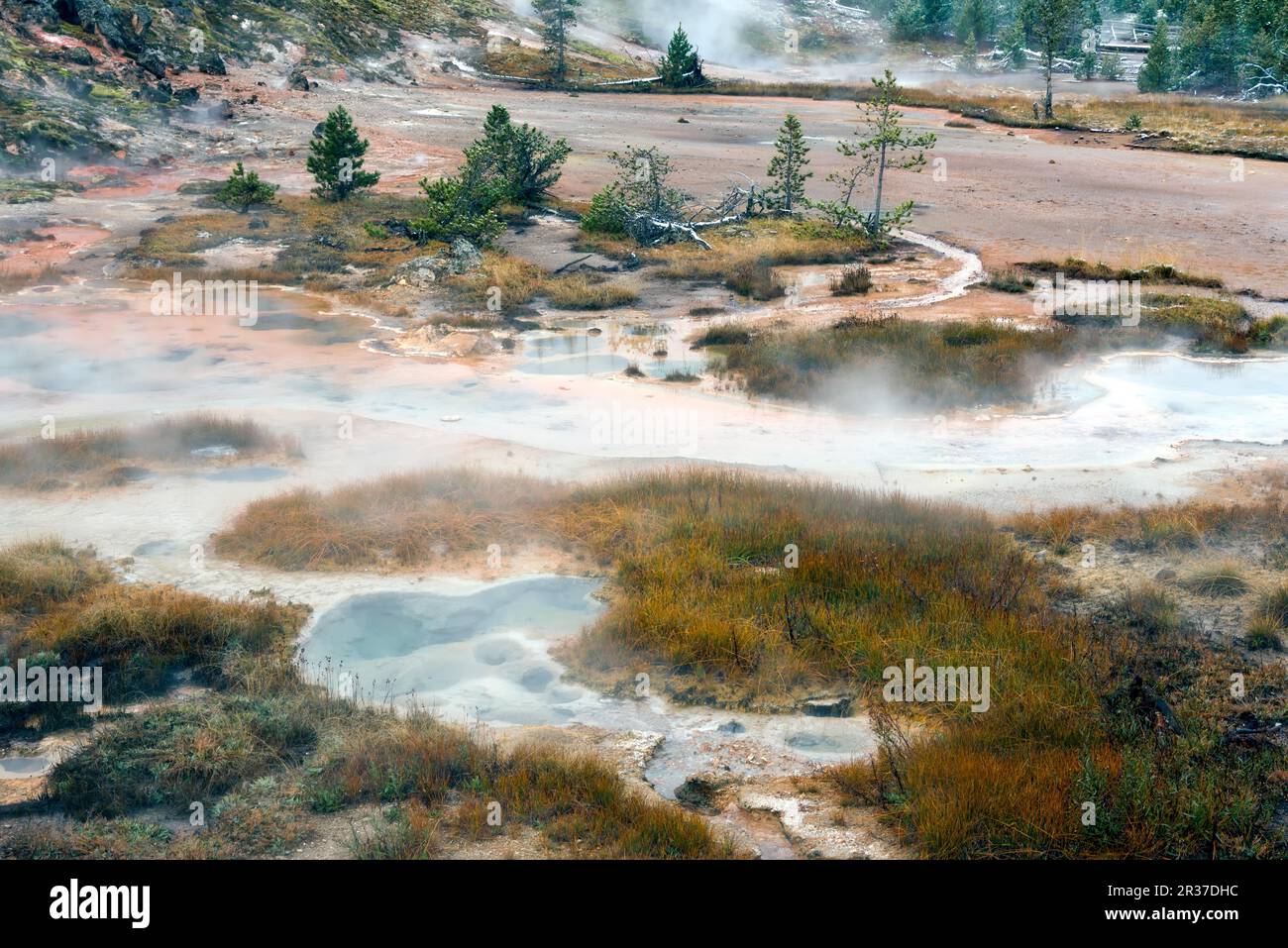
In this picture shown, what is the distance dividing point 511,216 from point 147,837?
25506mm

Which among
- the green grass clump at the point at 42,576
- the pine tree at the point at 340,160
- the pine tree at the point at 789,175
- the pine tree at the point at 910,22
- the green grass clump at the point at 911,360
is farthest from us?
the pine tree at the point at 910,22

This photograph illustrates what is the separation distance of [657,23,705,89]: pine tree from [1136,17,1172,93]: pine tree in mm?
28203

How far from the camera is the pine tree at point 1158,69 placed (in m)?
68.4

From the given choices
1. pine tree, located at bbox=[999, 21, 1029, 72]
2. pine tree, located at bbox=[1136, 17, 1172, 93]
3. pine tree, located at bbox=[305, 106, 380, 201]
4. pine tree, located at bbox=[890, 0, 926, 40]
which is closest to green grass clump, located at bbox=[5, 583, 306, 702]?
pine tree, located at bbox=[305, 106, 380, 201]

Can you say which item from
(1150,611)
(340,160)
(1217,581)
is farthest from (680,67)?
(1150,611)

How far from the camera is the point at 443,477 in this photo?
1380cm

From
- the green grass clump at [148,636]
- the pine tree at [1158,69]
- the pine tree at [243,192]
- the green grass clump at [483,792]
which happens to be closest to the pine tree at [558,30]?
the pine tree at [1158,69]

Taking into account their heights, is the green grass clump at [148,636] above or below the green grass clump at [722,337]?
below

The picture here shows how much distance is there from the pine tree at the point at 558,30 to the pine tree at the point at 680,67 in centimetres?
623

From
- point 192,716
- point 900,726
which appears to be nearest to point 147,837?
point 192,716

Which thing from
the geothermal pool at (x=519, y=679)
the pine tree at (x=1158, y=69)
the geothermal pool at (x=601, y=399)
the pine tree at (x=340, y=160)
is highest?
the pine tree at (x=1158, y=69)

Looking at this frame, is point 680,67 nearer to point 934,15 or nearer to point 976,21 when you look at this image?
point 976,21

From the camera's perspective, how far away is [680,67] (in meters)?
65.0

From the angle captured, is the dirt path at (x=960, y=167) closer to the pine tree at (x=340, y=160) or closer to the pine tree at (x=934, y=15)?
the pine tree at (x=340, y=160)
